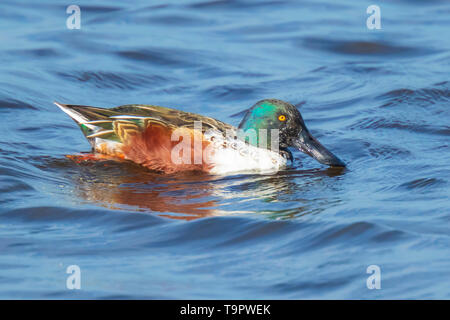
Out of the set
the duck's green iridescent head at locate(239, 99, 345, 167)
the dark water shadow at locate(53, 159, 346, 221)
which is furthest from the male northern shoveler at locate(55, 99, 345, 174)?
the dark water shadow at locate(53, 159, 346, 221)

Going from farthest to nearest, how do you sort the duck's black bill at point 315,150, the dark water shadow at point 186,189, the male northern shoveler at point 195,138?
1. the duck's black bill at point 315,150
2. the male northern shoveler at point 195,138
3. the dark water shadow at point 186,189

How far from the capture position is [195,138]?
713 cm

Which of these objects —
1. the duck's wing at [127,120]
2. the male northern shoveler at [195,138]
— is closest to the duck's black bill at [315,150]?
the male northern shoveler at [195,138]

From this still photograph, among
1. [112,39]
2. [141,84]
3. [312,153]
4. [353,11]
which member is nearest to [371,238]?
[312,153]

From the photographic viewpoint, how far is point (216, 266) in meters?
5.11

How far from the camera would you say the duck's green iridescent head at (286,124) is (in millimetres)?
7438

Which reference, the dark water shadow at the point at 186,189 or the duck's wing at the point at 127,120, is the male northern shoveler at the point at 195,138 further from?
the dark water shadow at the point at 186,189

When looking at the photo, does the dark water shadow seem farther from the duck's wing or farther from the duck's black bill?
the duck's wing

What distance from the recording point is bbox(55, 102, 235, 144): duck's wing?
23.8 feet

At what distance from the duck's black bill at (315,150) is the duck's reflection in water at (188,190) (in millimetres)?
91

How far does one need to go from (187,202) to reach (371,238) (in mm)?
1626

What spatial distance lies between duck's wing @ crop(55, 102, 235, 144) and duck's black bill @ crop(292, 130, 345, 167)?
643mm

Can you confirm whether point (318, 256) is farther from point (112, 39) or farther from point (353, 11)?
point (353, 11)

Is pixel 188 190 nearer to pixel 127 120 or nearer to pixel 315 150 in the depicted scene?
pixel 127 120
